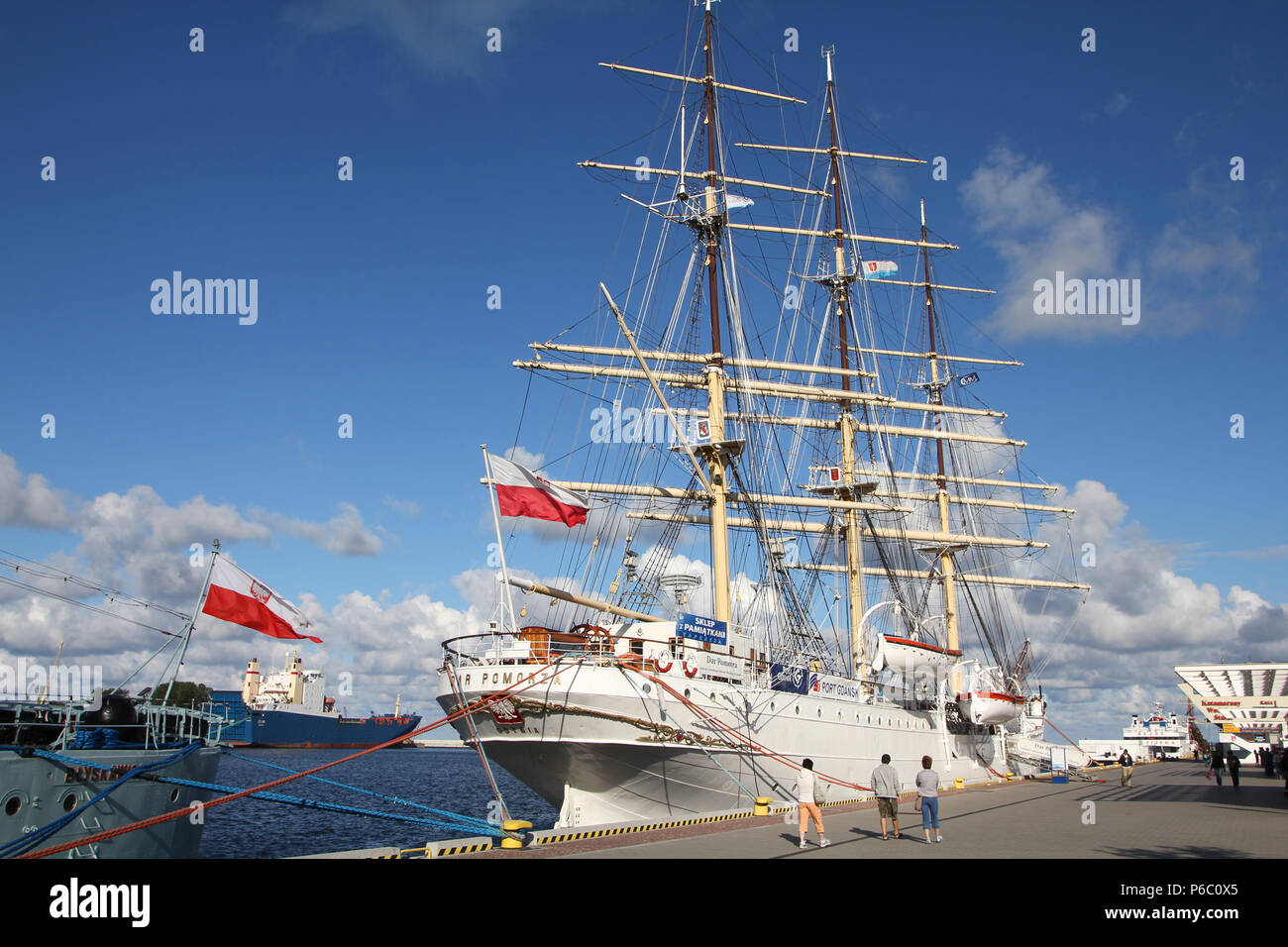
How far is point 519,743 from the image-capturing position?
24.3m

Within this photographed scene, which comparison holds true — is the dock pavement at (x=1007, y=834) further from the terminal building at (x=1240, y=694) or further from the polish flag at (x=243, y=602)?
the terminal building at (x=1240, y=694)

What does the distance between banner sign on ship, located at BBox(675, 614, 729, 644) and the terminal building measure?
3639 cm

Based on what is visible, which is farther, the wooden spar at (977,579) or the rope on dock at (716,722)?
the wooden spar at (977,579)

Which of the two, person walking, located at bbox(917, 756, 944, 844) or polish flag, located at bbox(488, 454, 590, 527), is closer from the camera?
person walking, located at bbox(917, 756, 944, 844)

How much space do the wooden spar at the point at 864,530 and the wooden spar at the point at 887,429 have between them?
4.64m

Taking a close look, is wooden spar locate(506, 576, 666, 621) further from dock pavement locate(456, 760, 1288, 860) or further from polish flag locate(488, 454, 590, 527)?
dock pavement locate(456, 760, 1288, 860)

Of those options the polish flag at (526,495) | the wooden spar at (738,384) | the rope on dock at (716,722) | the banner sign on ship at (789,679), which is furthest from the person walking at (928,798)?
the wooden spar at (738,384)

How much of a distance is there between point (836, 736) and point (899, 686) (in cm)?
942

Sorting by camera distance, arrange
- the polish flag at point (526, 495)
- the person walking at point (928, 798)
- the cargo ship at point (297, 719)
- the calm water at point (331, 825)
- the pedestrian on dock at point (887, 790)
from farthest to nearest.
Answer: the cargo ship at point (297, 719), the calm water at point (331, 825), the polish flag at point (526, 495), the pedestrian on dock at point (887, 790), the person walking at point (928, 798)

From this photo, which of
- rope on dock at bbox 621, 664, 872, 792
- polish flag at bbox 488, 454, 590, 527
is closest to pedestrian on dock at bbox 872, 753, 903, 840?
rope on dock at bbox 621, 664, 872, 792

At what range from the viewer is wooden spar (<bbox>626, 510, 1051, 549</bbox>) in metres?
36.0

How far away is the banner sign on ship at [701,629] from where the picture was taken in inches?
1024

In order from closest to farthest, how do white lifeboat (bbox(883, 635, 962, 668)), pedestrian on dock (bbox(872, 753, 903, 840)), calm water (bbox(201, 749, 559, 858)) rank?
pedestrian on dock (bbox(872, 753, 903, 840)) → calm water (bbox(201, 749, 559, 858)) → white lifeboat (bbox(883, 635, 962, 668))

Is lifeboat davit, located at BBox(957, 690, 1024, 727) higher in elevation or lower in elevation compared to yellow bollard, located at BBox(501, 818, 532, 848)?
lower
